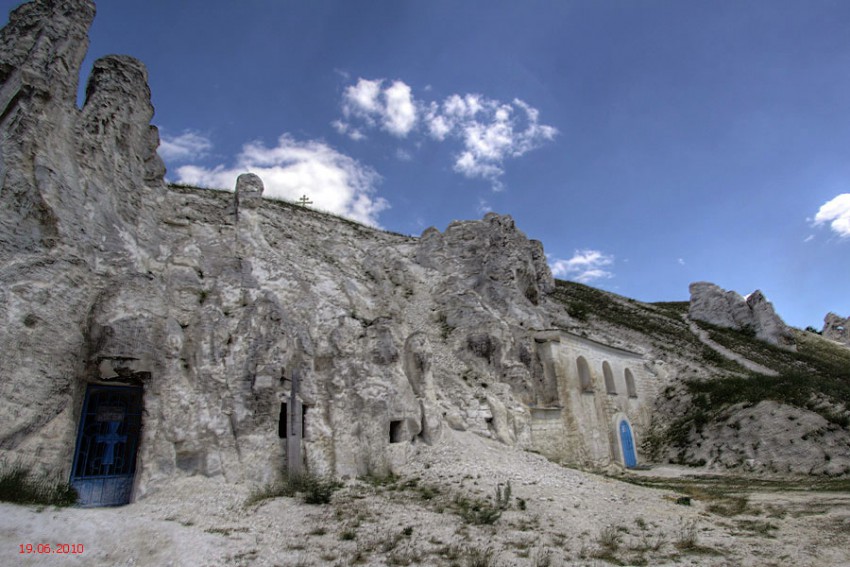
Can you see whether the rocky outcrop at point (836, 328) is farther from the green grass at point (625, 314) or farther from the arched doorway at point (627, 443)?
the arched doorway at point (627, 443)

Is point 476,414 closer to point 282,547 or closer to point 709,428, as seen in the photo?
point 282,547

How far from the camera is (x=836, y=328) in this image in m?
70.1

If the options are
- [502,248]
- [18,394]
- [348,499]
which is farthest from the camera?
[502,248]

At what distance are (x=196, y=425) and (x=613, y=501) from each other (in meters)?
9.87

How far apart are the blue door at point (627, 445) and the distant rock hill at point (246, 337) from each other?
0.47 ft

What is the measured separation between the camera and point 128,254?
12328mm

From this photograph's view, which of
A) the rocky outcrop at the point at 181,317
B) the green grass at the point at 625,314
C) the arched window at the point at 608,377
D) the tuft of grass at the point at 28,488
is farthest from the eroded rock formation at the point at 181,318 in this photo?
the green grass at the point at 625,314

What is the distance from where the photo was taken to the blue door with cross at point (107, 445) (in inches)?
390

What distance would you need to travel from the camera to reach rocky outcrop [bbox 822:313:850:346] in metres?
67.8

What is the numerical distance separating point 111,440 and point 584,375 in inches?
738

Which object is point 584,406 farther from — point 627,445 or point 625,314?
point 625,314

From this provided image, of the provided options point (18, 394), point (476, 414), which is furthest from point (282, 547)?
point (476, 414)

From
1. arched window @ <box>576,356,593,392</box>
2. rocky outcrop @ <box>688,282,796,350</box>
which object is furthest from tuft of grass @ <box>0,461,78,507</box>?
rocky outcrop @ <box>688,282,796,350</box>

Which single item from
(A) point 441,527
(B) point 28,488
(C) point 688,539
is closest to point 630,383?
(C) point 688,539
